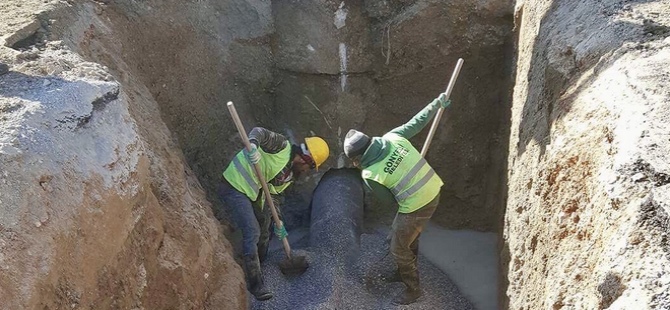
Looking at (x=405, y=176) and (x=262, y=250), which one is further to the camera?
(x=262, y=250)

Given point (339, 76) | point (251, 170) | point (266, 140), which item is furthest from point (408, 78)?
point (251, 170)

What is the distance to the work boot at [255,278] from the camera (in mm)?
5137

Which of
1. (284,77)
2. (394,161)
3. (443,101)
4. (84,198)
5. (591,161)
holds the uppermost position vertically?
(591,161)

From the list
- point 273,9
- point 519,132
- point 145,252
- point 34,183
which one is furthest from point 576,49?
point 273,9

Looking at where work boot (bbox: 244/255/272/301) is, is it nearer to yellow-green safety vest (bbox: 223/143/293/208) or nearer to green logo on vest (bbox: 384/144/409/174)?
yellow-green safety vest (bbox: 223/143/293/208)

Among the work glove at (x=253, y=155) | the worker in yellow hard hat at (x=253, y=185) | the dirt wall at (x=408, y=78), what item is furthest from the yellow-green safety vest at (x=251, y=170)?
the dirt wall at (x=408, y=78)

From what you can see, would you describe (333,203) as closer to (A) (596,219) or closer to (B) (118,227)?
(B) (118,227)

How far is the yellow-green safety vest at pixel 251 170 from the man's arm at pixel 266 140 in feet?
0.12

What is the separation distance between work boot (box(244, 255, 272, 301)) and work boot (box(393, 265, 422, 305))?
3.56ft

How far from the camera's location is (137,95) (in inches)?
192

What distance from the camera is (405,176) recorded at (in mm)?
4801

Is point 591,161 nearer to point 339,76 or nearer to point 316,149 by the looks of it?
point 316,149

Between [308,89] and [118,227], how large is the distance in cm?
377

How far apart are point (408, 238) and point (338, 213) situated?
1124 mm
